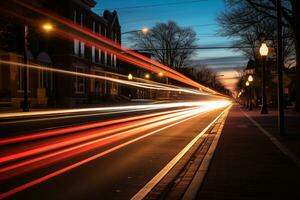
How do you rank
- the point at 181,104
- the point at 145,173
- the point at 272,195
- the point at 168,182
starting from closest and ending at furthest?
the point at 272,195
the point at 168,182
the point at 145,173
the point at 181,104

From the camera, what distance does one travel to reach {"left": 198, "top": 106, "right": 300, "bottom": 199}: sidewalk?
7.84 metres

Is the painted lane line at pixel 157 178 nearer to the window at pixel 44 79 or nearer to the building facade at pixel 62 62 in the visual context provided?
the building facade at pixel 62 62

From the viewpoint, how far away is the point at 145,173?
9969 mm

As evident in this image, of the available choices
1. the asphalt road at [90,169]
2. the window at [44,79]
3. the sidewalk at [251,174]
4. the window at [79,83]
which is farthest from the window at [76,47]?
the sidewalk at [251,174]

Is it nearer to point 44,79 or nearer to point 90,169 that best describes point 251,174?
point 90,169

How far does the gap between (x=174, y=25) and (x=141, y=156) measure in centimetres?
7936

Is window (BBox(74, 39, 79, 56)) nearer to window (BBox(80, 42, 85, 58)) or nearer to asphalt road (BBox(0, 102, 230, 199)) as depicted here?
window (BBox(80, 42, 85, 58))

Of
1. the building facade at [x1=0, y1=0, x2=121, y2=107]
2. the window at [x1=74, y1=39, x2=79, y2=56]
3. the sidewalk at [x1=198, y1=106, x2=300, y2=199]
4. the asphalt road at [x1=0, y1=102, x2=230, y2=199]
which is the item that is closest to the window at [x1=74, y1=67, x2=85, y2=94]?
the building facade at [x1=0, y1=0, x2=121, y2=107]

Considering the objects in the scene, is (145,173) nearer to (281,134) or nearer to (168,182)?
(168,182)

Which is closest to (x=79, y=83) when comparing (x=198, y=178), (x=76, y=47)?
(x=76, y=47)

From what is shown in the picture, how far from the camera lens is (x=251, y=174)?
9688mm

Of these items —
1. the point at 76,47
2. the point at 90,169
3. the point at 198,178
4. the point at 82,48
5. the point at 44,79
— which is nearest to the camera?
the point at 198,178

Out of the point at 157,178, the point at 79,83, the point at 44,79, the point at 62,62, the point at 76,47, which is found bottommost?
the point at 157,178

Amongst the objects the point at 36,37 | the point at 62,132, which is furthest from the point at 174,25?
the point at 62,132
